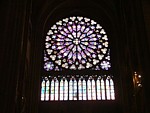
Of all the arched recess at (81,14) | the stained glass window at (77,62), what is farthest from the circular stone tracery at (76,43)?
Result: the arched recess at (81,14)

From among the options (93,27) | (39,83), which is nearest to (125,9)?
(93,27)

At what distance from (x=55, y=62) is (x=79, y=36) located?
2602 mm

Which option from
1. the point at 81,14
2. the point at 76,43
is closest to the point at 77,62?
the point at 76,43

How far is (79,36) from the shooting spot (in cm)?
2033

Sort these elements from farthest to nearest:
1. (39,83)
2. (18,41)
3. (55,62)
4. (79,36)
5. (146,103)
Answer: (79,36), (55,62), (39,83), (18,41), (146,103)

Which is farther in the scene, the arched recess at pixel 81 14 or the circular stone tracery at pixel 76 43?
the circular stone tracery at pixel 76 43

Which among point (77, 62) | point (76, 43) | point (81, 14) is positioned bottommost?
point (77, 62)

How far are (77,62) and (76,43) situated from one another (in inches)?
59.3

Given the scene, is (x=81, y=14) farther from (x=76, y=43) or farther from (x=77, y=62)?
(x=77, y=62)

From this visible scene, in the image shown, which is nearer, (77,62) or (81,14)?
(77,62)

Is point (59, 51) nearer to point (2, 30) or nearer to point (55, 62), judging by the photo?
point (55, 62)

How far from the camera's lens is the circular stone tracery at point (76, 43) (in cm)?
1914

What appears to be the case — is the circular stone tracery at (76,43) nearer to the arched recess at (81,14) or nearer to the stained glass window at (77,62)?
the stained glass window at (77,62)

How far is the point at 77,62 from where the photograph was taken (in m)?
19.1
